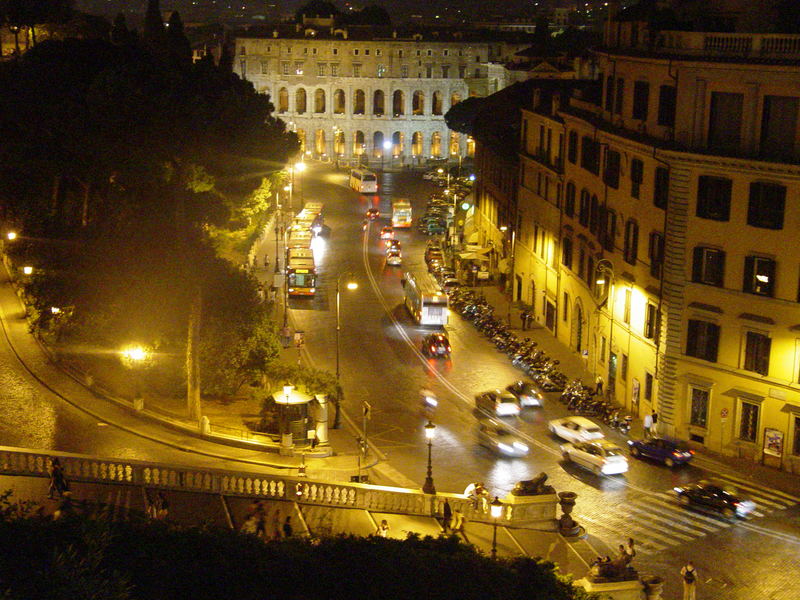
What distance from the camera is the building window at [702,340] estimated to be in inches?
1804

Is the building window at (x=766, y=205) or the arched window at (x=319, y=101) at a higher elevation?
the building window at (x=766, y=205)

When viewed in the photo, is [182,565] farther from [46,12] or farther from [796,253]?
[46,12]

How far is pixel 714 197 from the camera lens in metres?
45.4

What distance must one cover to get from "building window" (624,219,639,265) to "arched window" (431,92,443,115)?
120 meters

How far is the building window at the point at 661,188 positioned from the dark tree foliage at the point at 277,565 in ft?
80.7

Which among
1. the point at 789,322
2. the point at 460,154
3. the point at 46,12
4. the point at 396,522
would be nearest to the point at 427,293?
the point at 789,322

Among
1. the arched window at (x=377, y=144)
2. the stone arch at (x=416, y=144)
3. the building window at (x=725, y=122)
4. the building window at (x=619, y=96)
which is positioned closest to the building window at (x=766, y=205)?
the building window at (x=725, y=122)

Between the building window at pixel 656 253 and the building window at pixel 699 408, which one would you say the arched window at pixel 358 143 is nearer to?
the building window at pixel 656 253

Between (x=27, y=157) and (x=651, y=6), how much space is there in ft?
95.2

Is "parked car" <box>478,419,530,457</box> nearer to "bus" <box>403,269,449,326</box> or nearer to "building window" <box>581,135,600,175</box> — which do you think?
"building window" <box>581,135,600,175</box>

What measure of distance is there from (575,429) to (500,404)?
4.55 metres

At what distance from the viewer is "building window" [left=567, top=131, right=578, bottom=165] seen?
6131 centimetres

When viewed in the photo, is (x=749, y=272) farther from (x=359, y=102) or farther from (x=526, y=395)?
(x=359, y=102)

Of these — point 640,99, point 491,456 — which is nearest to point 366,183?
point 640,99
